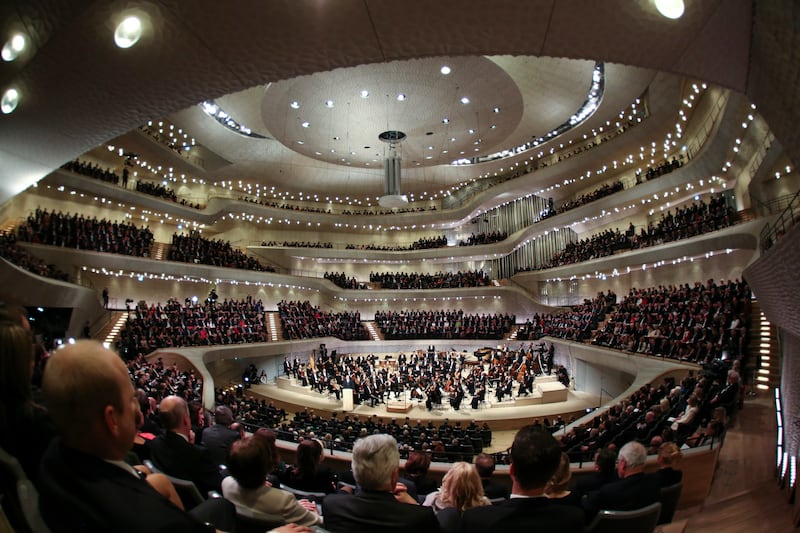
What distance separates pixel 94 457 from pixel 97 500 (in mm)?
148

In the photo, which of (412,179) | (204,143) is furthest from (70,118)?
(412,179)

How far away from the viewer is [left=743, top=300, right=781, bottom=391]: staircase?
9.85m

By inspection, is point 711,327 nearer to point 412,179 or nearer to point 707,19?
point 707,19

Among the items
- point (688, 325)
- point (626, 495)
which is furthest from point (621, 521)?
point (688, 325)

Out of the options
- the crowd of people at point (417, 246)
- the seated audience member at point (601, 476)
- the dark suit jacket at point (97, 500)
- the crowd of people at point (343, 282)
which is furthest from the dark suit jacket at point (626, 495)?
the crowd of people at point (417, 246)

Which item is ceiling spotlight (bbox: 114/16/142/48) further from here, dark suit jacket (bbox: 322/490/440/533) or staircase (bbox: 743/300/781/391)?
staircase (bbox: 743/300/781/391)

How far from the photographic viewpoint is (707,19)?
4023mm

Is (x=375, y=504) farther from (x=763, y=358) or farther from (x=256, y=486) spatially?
(x=763, y=358)

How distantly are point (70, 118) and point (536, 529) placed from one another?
6.56 m

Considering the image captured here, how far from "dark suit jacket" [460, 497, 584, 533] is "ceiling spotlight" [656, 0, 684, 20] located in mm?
4345

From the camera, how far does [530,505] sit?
192 cm

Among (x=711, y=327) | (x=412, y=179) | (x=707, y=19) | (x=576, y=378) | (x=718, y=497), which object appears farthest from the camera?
(x=412, y=179)

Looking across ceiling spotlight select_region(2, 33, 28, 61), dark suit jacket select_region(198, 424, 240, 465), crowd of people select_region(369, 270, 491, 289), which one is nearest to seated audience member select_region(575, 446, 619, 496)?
dark suit jacket select_region(198, 424, 240, 465)

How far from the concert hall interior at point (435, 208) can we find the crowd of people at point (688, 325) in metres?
0.10
